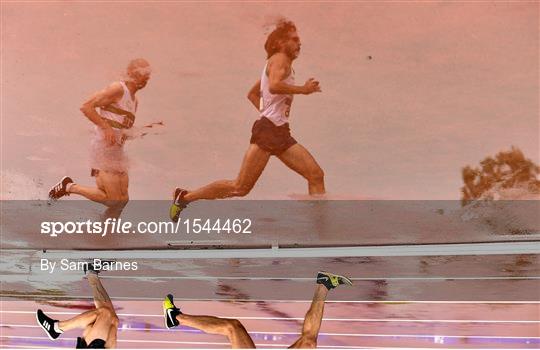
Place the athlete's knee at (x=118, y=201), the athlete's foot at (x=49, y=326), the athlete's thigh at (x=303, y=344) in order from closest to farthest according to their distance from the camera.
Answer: the athlete's thigh at (x=303, y=344) → the athlete's foot at (x=49, y=326) → the athlete's knee at (x=118, y=201)

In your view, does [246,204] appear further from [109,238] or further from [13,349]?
[13,349]

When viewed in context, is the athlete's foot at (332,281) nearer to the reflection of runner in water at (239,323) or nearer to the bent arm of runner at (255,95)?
the reflection of runner in water at (239,323)

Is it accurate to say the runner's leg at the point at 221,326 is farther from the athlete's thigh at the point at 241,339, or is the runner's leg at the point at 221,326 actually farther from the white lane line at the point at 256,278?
the white lane line at the point at 256,278

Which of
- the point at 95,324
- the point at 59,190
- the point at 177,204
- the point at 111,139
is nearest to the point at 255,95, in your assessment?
the point at 177,204

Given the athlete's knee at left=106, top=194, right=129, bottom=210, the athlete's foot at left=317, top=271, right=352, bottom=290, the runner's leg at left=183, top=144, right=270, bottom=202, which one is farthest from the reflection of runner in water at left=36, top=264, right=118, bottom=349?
the athlete's foot at left=317, top=271, right=352, bottom=290

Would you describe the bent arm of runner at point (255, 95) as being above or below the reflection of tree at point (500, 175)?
above

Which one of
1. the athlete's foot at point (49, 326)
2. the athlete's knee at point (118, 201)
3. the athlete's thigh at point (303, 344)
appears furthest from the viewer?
the athlete's knee at point (118, 201)

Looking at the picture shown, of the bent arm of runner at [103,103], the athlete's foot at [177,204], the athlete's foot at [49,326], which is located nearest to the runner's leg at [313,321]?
the athlete's foot at [177,204]

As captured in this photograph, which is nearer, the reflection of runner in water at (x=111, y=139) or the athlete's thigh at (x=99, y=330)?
the athlete's thigh at (x=99, y=330)

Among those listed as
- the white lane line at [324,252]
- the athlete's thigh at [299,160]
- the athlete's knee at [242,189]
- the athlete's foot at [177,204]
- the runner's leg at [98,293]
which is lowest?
the runner's leg at [98,293]

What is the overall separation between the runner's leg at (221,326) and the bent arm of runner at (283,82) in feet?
3.83

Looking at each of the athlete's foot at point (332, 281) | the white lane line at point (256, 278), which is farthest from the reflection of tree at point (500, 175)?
the athlete's foot at point (332, 281)

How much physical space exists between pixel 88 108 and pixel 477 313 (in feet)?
7.22

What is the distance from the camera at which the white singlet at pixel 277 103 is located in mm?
3105
